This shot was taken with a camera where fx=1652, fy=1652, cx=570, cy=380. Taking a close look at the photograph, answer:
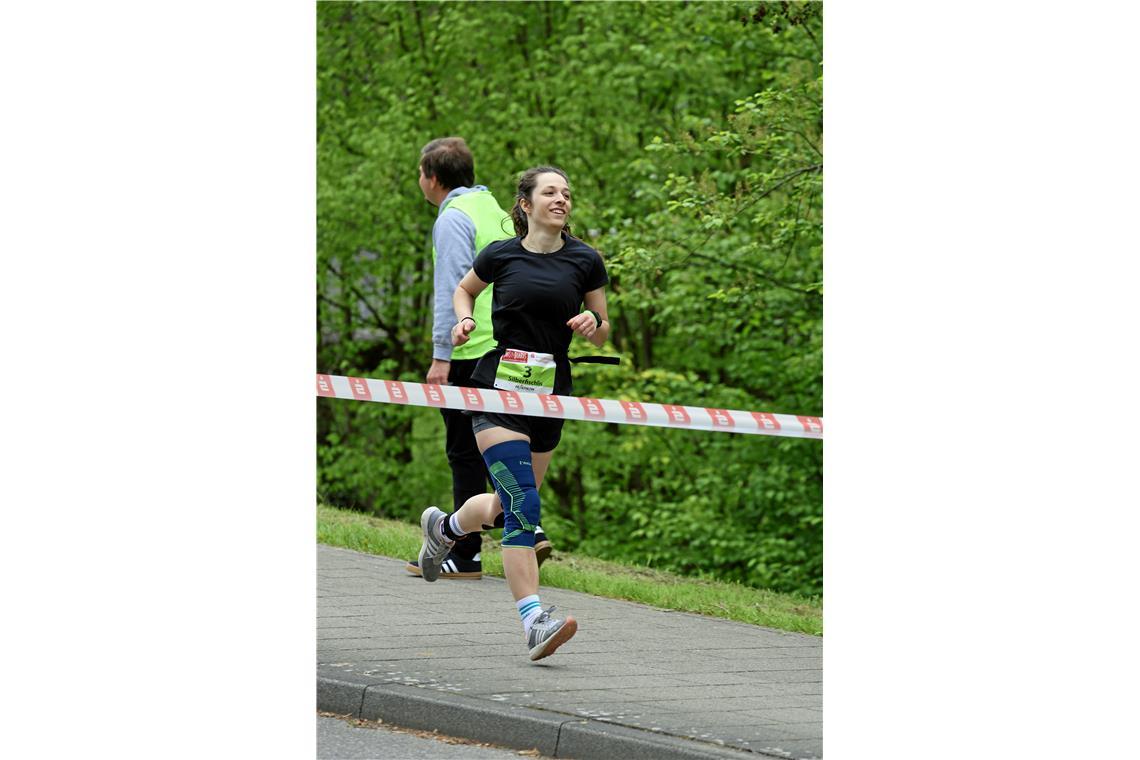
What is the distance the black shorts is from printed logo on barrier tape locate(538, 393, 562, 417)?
20cm

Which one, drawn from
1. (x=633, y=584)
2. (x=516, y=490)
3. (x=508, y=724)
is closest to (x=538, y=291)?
(x=516, y=490)

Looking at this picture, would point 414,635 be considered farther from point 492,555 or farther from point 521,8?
point 521,8

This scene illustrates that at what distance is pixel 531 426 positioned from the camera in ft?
21.4

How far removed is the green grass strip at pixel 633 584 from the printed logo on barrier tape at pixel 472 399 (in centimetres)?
215

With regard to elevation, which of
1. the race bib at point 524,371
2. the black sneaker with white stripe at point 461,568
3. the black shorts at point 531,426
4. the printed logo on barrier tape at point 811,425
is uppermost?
the race bib at point 524,371

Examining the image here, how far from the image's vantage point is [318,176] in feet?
64.1

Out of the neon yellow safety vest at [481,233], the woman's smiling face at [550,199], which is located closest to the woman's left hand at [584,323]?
the woman's smiling face at [550,199]

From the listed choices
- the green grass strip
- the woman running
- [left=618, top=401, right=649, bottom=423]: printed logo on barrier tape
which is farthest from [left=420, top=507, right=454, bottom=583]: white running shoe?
[left=618, top=401, right=649, bottom=423]: printed logo on barrier tape

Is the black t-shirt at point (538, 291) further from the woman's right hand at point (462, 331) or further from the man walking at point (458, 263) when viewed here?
the man walking at point (458, 263)

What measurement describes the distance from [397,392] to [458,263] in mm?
1550

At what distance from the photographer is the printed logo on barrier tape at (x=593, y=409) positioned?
589 centimetres

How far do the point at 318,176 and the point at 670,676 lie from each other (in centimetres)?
1413

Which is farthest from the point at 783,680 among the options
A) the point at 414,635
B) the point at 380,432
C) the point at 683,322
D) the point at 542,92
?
the point at 380,432
